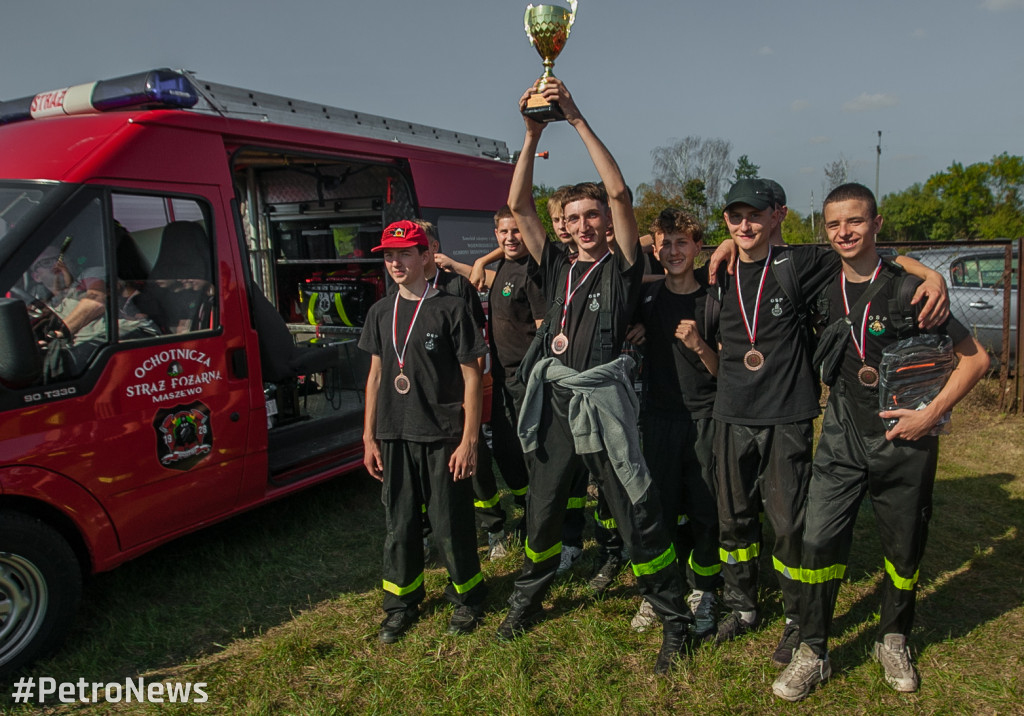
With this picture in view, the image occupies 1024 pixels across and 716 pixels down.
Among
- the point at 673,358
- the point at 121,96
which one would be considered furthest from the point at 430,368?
the point at 121,96

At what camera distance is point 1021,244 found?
620 centimetres

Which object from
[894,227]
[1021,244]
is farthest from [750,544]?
[894,227]

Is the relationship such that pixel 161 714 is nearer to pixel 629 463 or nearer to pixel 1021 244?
pixel 629 463

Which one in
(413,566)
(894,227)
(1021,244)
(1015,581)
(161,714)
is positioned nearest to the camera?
(161,714)

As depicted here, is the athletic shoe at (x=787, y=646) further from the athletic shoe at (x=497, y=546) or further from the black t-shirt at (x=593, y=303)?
the athletic shoe at (x=497, y=546)

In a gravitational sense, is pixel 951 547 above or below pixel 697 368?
below

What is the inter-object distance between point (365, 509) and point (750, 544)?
2810 mm

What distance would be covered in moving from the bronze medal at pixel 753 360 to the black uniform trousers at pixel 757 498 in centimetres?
26

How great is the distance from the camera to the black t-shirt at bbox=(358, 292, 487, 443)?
3.20m

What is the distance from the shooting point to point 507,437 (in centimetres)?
438

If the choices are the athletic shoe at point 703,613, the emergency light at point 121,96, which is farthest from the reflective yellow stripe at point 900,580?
the emergency light at point 121,96

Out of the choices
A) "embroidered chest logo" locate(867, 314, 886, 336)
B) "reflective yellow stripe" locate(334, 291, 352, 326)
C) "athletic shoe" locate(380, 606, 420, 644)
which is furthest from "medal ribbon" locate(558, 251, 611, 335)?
"reflective yellow stripe" locate(334, 291, 352, 326)

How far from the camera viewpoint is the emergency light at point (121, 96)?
3.54 meters

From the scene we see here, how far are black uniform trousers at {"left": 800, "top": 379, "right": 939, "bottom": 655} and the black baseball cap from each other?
0.81m
